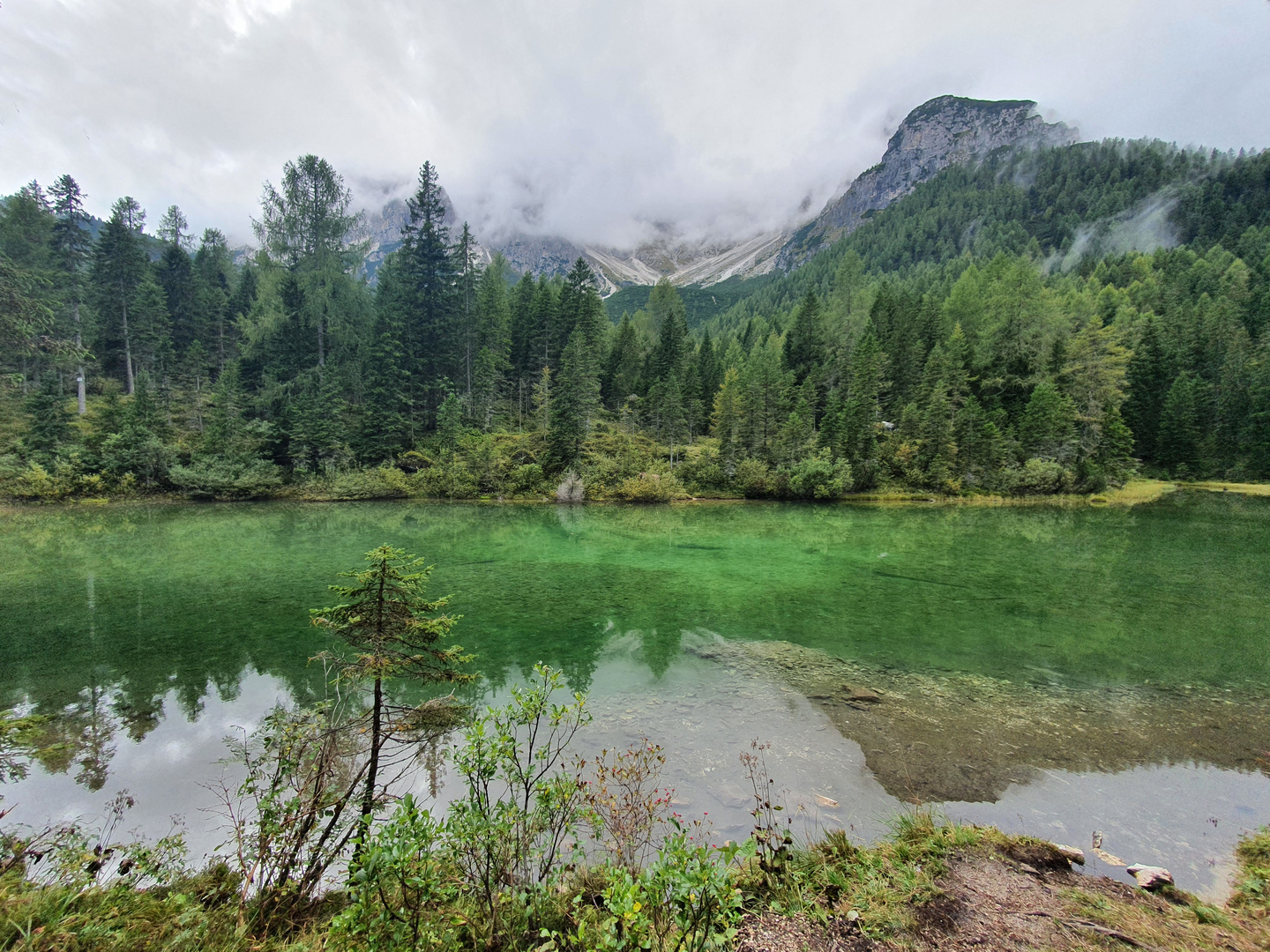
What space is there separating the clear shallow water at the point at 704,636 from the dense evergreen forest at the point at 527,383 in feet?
52.4

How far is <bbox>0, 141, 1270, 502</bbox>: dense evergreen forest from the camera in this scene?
4331cm

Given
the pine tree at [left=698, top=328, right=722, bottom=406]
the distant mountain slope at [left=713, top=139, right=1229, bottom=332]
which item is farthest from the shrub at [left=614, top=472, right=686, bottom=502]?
the distant mountain slope at [left=713, top=139, right=1229, bottom=332]

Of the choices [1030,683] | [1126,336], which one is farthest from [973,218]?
[1030,683]

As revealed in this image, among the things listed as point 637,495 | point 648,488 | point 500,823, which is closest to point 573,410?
point 637,495

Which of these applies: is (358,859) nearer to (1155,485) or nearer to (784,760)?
(784,760)

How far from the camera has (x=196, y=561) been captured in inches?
781

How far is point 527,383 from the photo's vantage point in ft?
185

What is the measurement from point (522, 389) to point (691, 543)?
36.0 metres

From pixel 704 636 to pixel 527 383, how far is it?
47708mm

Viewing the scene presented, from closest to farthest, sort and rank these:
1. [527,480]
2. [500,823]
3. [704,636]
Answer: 1. [500,823]
2. [704,636]
3. [527,480]

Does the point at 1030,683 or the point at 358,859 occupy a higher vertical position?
the point at 358,859

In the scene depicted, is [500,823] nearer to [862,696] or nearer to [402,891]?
[402,891]

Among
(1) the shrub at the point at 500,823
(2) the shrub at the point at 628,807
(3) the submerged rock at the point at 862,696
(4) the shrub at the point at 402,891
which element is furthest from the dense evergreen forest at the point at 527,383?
(4) the shrub at the point at 402,891

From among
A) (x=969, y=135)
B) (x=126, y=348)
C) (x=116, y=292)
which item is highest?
(x=969, y=135)
